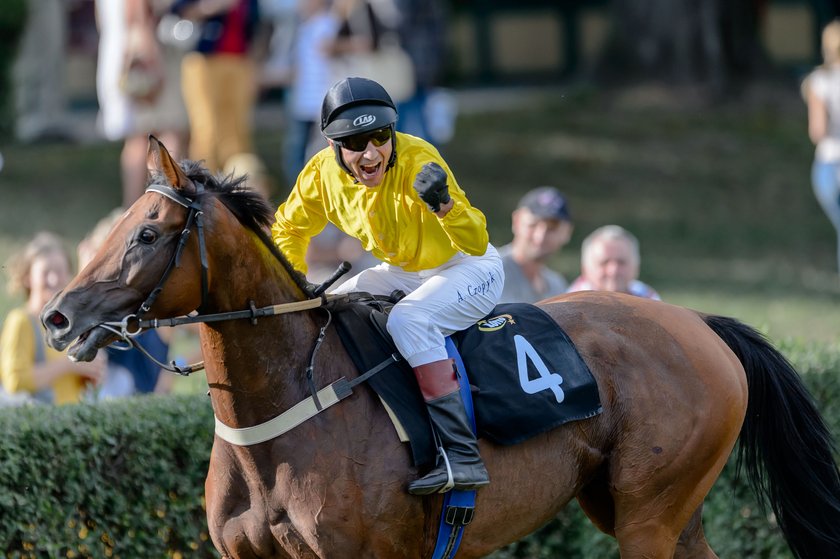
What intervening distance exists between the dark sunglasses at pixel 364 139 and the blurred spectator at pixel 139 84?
5169 millimetres

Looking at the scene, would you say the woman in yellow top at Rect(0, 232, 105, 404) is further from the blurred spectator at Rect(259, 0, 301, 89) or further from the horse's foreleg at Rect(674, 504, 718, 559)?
the blurred spectator at Rect(259, 0, 301, 89)

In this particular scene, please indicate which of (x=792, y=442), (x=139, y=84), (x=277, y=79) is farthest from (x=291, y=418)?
(x=277, y=79)

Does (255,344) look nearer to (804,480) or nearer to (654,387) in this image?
(654,387)

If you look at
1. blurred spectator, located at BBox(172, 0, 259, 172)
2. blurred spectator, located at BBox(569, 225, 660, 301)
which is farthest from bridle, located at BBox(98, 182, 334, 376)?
blurred spectator, located at BBox(172, 0, 259, 172)

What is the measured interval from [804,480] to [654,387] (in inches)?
35.1

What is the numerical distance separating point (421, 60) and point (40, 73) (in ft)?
16.9

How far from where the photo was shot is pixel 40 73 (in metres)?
14.4

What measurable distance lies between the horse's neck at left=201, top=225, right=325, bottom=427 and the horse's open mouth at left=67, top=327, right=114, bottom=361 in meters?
0.39

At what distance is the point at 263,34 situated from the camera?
1344 cm

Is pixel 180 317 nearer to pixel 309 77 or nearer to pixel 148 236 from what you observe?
pixel 148 236

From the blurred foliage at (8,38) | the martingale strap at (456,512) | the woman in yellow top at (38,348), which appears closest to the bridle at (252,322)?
the martingale strap at (456,512)

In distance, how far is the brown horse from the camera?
170 inches

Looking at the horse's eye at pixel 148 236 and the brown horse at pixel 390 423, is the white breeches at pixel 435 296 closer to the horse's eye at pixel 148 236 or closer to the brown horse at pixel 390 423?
the brown horse at pixel 390 423

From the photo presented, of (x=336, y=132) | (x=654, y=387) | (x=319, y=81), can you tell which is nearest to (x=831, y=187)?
(x=319, y=81)
